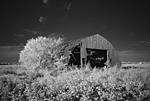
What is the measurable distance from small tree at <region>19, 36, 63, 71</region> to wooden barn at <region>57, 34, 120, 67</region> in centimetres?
359

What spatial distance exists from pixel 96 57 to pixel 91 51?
2.22 metres

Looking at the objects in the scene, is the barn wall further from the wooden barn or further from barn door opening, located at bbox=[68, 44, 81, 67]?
barn door opening, located at bbox=[68, 44, 81, 67]

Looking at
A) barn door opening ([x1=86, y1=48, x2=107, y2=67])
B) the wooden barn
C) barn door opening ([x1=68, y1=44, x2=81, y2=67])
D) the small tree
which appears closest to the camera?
the small tree

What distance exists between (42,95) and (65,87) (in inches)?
73.9

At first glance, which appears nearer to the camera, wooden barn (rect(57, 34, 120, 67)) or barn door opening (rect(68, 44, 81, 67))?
wooden barn (rect(57, 34, 120, 67))

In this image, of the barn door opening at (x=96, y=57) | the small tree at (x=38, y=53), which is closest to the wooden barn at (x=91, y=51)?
the barn door opening at (x=96, y=57)

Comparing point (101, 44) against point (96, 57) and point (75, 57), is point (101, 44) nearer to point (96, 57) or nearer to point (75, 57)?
point (96, 57)

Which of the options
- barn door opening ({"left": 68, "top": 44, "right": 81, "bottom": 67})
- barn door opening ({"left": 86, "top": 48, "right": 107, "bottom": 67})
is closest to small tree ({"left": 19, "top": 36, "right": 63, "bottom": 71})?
barn door opening ({"left": 68, "top": 44, "right": 81, "bottom": 67})

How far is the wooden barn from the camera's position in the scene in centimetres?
2754

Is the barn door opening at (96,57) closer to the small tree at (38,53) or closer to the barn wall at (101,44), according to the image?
the barn wall at (101,44)

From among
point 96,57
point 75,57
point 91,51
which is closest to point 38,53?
point 75,57

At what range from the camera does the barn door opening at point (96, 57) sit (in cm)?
3122

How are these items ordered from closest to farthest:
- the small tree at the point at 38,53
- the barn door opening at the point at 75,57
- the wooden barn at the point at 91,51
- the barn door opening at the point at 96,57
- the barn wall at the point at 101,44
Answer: the small tree at the point at 38,53 < the wooden barn at the point at 91,51 < the barn wall at the point at 101,44 < the barn door opening at the point at 75,57 < the barn door opening at the point at 96,57

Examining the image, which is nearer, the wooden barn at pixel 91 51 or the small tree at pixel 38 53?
the small tree at pixel 38 53
